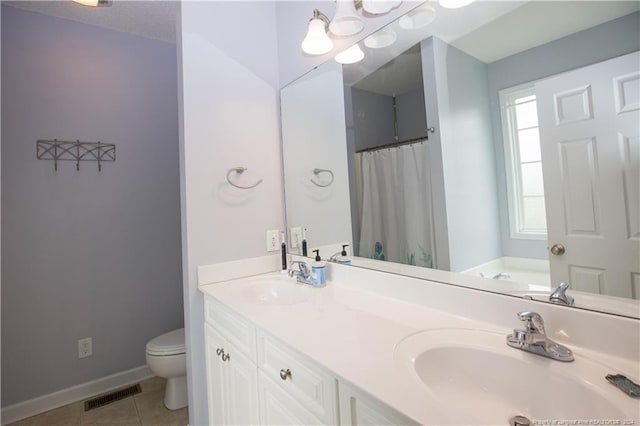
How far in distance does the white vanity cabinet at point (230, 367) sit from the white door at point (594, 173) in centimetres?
100

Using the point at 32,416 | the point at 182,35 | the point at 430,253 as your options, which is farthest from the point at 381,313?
the point at 32,416

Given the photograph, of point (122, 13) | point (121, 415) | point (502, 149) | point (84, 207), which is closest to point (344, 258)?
point (502, 149)

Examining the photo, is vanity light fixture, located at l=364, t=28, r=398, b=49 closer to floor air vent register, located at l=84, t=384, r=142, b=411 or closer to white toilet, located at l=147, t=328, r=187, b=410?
white toilet, located at l=147, t=328, r=187, b=410

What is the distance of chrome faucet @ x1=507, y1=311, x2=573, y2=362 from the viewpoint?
2.28 feet

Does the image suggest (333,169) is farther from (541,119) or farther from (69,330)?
(69,330)

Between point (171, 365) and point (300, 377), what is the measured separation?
1375mm

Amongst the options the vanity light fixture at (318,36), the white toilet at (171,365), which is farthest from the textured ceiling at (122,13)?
the white toilet at (171,365)

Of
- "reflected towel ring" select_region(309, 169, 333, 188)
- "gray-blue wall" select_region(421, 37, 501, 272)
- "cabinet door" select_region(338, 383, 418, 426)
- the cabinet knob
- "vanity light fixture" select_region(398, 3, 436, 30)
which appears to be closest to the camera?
"cabinet door" select_region(338, 383, 418, 426)

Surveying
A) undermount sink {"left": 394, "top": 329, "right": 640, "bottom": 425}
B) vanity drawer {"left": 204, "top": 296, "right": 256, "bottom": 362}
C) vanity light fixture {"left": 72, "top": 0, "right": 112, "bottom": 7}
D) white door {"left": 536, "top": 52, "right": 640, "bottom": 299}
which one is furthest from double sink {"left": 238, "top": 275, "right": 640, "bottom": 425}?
vanity light fixture {"left": 72, "top": 0, "right": 112, "bottom": 7}

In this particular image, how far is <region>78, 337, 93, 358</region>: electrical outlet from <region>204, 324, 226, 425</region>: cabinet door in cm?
119

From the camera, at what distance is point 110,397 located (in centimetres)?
199

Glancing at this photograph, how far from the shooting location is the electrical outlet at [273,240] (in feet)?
5.69

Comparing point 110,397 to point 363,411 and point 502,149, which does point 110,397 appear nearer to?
point 363,411

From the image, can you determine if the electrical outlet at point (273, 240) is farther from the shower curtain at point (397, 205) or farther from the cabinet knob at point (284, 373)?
the cabinet knob at point (284, 373)
